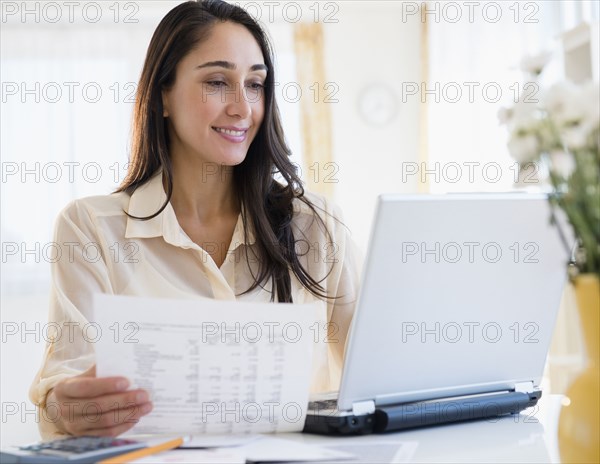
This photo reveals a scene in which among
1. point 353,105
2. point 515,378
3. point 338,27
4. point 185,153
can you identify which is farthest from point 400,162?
point 515,378

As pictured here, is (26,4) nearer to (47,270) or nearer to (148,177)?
(47,270)

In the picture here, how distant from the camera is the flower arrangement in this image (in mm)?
843

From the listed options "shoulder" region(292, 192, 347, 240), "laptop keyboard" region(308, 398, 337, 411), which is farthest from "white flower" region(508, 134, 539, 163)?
"shoulder" region(292, 192, 347, 240)

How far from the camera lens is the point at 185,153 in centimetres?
200

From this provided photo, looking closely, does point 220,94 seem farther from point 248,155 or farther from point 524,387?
point 524,387

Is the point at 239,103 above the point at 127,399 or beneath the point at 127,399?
above

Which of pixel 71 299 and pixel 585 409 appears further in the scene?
pixel 71 299

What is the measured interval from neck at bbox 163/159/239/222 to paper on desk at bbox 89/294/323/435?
2.76ft

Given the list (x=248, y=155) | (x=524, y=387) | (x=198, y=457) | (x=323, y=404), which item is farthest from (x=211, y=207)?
(x=198, y=457)

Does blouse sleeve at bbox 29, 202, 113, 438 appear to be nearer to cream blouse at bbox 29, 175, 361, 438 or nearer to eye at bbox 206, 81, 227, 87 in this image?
cream blouse at bbox 29, 175, 361, 438

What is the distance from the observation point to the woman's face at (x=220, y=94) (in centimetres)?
190

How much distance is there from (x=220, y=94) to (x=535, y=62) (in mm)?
1097

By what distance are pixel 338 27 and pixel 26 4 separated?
6.76ft

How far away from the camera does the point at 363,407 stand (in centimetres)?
123
